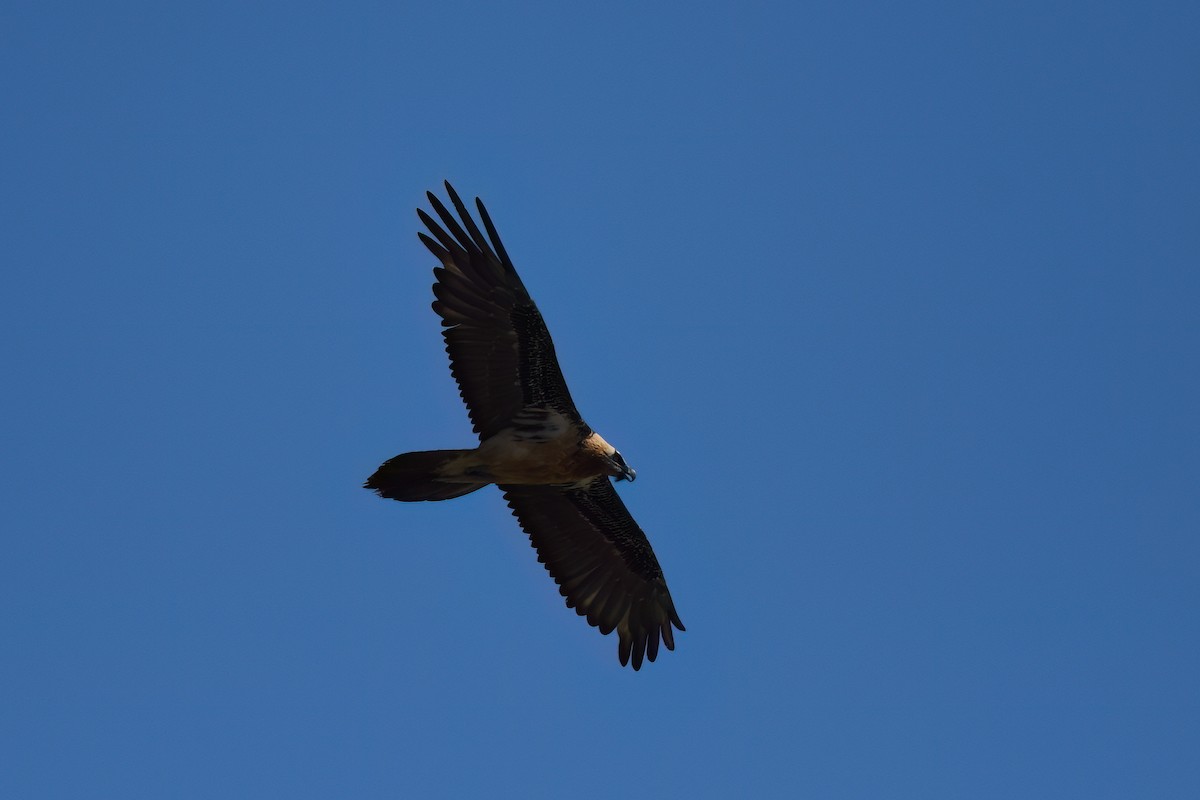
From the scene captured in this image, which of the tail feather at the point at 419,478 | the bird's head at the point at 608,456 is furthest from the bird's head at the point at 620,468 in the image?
the tail feather at the point at 419,478

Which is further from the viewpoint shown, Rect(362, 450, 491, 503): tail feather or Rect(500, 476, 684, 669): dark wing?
Rect(500, 476, 684, 669): dark wing

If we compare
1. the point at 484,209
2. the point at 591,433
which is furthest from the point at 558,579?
the point at 484,209

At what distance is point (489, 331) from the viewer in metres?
12.6

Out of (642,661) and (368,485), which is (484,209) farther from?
(642,661)

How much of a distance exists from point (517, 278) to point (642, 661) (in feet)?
14.4

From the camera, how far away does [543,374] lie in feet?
41.8

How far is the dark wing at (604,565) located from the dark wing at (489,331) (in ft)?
4.68

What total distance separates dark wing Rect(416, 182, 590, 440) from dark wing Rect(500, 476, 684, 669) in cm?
143

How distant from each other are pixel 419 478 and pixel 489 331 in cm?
160

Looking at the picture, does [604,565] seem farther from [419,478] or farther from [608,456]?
[419,478]

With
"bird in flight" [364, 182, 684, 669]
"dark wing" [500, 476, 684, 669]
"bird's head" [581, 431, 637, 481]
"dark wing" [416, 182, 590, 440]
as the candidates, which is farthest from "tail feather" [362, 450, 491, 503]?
"dark wing" [500, 476, 684, 669]

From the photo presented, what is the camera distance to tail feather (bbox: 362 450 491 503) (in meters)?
11.8

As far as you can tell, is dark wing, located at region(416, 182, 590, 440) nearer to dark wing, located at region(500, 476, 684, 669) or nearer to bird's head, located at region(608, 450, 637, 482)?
bird's head, located at region(608, 450, 637, 482)

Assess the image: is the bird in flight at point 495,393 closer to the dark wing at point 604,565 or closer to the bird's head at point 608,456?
the bird's head at point 608,456
